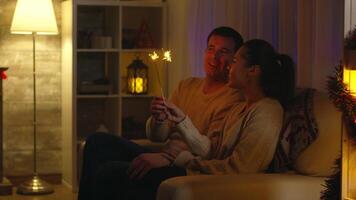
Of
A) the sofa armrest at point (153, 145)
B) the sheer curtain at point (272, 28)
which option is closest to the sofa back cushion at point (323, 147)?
the sheer curtain at point (272, 28)

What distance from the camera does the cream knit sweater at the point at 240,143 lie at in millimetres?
2916

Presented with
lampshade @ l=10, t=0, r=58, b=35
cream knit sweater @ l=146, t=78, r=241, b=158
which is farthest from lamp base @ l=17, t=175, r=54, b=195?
cream knit sweater @ l=146, t=78, r=241, b=158

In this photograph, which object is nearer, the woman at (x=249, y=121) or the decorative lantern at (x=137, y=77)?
the woman at (x=249, y=121)

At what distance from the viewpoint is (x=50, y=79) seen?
5.60 meters

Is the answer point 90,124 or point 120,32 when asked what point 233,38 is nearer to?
point 120,32

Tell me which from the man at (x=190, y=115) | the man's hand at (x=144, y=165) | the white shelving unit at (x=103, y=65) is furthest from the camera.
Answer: the white shelving unit at (x=103, y=65)

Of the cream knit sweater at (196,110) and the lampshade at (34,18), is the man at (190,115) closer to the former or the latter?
the cream knit sweater at (196,110)

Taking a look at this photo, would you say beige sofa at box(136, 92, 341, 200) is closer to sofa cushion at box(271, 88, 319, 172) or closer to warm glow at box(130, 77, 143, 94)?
sofa cushion at box(271, 88, 319, 172)

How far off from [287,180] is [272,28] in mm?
1268

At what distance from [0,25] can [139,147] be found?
2246 millimetres

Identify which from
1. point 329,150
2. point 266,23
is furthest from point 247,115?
point 266,23

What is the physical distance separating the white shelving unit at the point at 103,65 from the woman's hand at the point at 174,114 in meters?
2.16

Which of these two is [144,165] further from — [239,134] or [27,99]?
[27,99]

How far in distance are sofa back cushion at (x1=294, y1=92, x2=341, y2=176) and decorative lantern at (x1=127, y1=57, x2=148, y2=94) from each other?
2.52m
